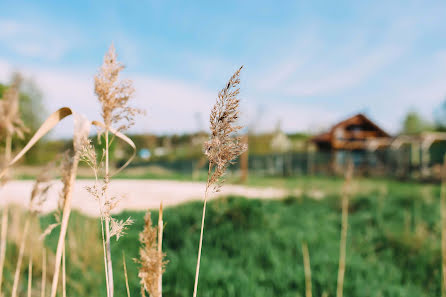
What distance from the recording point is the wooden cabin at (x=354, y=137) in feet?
84.2

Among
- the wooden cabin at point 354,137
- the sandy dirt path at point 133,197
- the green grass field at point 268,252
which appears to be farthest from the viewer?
the wooden cabin at point 354,137

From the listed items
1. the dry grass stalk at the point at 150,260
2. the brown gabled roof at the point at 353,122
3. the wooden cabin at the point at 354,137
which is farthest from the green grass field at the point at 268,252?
the brown gabled roof at the point at 353,122

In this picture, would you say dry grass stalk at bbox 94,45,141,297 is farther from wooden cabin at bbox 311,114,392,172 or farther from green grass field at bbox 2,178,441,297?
wooden cabin at bbox 311,114,392,172

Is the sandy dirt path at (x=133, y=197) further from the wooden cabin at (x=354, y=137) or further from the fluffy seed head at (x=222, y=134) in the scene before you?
the wooden cabin at (x=354, y=137)

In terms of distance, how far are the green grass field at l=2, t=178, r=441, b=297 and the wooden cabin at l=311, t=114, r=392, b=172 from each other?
20.2 m

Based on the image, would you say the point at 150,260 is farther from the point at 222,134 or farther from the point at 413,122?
the point at 413,122

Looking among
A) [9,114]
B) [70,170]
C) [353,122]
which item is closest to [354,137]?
[353,122]

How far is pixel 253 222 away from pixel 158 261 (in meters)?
4.44

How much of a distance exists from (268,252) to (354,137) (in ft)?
81.9

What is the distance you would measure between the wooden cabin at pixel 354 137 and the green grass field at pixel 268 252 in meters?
20.2

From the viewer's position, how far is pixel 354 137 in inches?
1034

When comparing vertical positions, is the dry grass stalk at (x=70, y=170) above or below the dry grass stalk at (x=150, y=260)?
above

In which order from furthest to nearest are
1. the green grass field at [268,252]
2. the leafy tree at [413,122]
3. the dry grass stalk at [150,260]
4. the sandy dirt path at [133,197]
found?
the leafy tree at [413,122] < the sandy dirt path at [133,197] < the green grass field at [268,252] < the dry grass stalk at [150,260]

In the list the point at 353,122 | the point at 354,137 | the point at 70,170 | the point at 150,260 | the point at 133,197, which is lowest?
the point at 133,197
